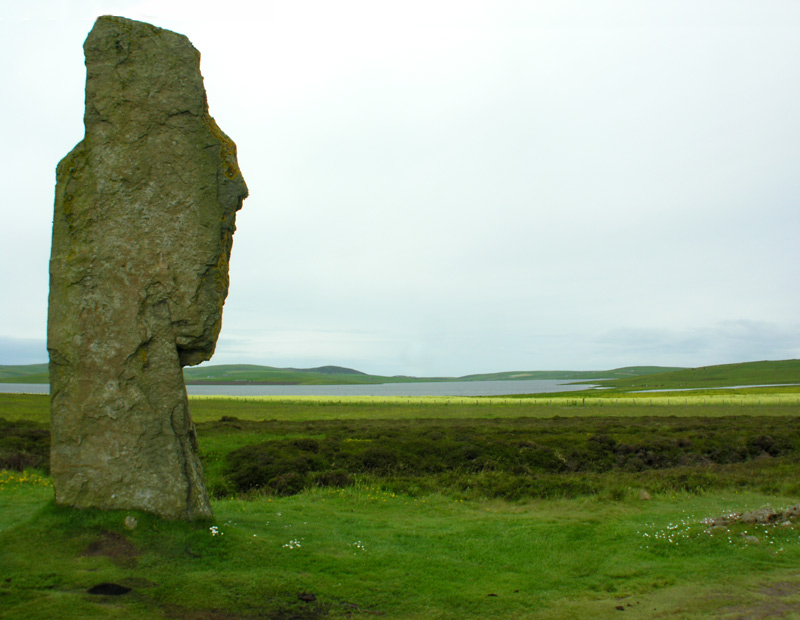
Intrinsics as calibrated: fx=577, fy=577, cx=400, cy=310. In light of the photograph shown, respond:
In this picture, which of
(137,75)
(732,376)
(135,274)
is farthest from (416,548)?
(732,376)

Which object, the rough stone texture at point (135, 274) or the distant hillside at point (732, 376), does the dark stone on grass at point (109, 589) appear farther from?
the distant hillside at point (732, 376)

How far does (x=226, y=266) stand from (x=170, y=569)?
443cm

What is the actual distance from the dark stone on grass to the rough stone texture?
181cm

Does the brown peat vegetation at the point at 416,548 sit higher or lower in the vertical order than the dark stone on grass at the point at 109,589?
lower

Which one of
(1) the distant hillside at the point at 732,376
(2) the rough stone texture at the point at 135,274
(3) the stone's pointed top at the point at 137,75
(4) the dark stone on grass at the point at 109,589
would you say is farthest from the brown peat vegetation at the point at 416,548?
(1) the distant hillside at the point at 732,376

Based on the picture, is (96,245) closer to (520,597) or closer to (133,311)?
(133,311)

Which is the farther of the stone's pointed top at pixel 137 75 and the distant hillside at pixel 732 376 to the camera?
the distant hillside at pixel 732 376

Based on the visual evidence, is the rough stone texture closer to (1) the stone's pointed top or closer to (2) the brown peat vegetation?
(1) the stone's pointed top

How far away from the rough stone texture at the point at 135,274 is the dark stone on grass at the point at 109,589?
181cm

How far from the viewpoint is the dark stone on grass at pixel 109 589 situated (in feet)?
21.5

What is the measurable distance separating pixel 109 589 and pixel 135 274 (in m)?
4.32

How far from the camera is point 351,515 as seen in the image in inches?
484

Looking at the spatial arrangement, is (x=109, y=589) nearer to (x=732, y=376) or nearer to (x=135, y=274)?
(x=135, y=274)

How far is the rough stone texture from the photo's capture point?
852 centimetres
